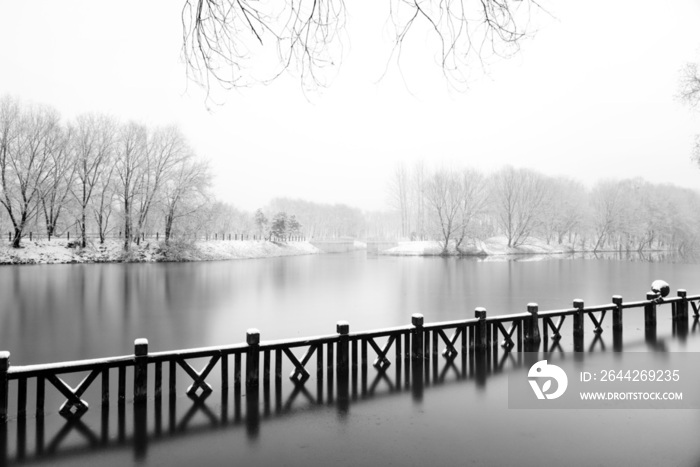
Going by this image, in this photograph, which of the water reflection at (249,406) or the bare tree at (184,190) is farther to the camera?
the bare tree at (184,190)

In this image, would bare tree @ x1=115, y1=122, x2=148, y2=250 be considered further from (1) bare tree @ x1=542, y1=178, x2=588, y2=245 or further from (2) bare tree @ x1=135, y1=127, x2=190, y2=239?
(1) bare tree @ x1=542, y1=178, x2=588, y2=245

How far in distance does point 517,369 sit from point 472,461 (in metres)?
4.27

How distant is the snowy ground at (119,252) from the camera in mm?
37375

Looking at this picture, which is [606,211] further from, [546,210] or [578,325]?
[578,325]

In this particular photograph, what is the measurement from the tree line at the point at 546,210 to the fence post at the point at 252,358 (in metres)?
57.2

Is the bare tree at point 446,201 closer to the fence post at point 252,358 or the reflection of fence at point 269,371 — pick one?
the reflection of fence at point 269,371

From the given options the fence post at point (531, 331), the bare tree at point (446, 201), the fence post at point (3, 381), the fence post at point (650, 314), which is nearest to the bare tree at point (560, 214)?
the bare tree at point (446, 201)

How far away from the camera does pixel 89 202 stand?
151ft

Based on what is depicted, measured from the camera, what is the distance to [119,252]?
4347 centimetres

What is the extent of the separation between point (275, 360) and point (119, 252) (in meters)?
41.7

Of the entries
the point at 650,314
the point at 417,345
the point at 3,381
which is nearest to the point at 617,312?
the point at 650,314

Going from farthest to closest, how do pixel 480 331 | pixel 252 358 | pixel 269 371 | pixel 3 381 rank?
pixel 480 331, pixel 269 371, pixel 252 358, pixel 3 381

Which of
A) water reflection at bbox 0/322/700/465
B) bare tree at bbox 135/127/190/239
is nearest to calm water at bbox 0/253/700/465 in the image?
water reflection at bbox 0/322/700/465

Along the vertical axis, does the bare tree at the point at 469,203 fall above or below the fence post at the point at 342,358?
above
